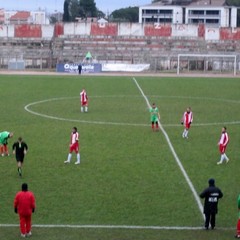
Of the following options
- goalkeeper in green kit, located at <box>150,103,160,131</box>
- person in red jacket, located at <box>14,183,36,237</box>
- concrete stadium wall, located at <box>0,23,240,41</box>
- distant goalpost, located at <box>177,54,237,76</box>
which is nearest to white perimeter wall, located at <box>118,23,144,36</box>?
concrete stadium wall, located at <box>0,23,240,41</box>

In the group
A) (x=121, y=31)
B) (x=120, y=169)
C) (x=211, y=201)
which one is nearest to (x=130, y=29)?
(x=121, y=31)

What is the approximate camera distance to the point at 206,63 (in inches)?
3302

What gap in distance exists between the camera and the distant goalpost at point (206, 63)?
8319cm

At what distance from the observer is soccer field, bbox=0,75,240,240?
59.3 ft

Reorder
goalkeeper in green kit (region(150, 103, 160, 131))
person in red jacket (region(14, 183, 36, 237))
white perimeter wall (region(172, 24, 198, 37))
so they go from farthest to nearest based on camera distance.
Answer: white perimeter wall (region(172, 24, 198, 37)) < goalkeeper in green kit (region(150, 103, 160, 131)) < person in red jacket (region(14, 183, 36, 237))

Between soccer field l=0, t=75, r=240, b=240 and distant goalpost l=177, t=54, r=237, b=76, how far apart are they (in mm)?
33856

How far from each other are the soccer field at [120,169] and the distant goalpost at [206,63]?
33.9 m

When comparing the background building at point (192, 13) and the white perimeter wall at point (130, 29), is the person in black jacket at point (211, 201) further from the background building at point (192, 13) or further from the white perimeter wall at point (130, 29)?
the background building at point (192, 13)

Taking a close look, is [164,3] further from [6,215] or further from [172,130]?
[6,215]

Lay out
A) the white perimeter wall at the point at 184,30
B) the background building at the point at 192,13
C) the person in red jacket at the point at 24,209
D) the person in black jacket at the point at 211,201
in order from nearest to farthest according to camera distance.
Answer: the person in red jacket at the point at 24,209, the person in black jacket at the point at 211,201, the white perimeter wall at the point at 184,30, the background building at the point at 192,13

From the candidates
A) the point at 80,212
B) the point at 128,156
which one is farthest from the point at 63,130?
the point at 80,212

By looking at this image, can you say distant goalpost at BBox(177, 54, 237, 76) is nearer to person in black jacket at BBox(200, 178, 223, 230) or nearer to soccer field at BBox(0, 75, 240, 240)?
soccer field at BBox(0, 75, 240, 240)

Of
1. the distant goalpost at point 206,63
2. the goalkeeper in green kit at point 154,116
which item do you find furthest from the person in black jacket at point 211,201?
the distant goalpost at point 206,63

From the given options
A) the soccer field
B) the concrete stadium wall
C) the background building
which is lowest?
the soccer field
